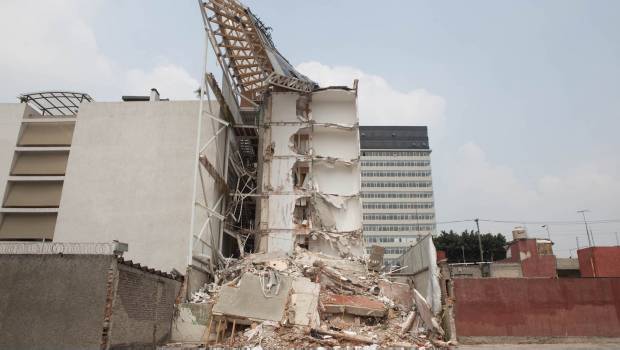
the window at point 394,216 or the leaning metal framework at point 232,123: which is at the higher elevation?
the window at point 394,216

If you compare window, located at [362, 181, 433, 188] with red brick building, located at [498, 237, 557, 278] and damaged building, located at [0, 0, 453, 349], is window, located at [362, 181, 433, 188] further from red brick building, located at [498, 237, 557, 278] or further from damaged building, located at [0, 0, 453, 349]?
red brick building, located at [498, 237, 557, 278]

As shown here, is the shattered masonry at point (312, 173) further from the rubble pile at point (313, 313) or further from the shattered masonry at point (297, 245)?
the rubble pile at point (313, 313)

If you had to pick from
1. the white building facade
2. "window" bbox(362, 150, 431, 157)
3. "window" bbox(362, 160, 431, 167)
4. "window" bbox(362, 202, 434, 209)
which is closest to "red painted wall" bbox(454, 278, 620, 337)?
the white building facade

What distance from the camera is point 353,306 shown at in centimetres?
1967

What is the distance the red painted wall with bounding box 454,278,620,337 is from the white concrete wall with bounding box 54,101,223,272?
552 inches

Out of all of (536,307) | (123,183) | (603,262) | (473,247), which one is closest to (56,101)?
(123,183)

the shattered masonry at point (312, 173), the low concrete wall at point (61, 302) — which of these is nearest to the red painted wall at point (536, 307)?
the shattered masonry at point (312, 173)

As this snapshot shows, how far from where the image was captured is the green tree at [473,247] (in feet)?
194

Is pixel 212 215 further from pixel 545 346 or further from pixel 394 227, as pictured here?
pixel 394 227

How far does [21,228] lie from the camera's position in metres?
28.1

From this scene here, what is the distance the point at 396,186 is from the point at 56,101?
263ft

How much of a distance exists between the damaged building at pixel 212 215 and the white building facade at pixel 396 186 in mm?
65014

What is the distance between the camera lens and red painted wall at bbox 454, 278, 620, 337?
1927 centimetres

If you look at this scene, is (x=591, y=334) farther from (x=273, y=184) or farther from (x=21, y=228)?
(x=21, y=228)
